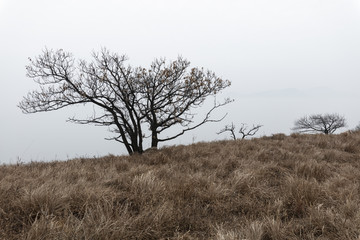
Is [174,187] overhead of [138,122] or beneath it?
beneath

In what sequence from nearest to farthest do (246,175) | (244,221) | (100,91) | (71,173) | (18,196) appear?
(244,221) → (18,196) → (246,175) → (71,173) → (100,91)

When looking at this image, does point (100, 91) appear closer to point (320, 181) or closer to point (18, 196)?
point (18, 196)

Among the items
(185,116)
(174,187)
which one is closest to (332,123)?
(185,116)

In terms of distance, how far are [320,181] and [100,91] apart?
796 cm

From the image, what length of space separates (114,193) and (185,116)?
6407 mm

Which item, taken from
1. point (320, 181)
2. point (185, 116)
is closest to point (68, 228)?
point (320, 181)

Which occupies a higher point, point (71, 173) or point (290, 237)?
point (71, 173)

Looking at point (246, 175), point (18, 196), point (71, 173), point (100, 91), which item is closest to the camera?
point (18, 196)

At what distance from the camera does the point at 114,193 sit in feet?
10.9

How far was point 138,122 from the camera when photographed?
29.3 feet

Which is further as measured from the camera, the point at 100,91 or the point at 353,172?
the point at 100,91

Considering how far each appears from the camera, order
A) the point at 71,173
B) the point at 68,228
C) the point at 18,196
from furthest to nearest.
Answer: the point at 71,173 → the point at 18,196 → the point at 68,228

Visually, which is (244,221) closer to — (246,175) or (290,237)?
(290,237)

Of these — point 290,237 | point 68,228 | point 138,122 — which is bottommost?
point 290,237
